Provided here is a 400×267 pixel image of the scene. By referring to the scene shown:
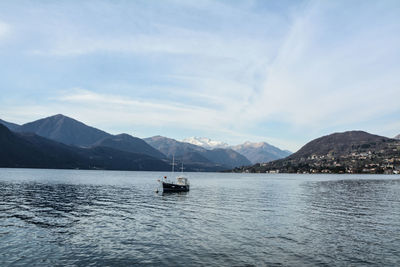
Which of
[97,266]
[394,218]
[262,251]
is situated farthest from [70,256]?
[394,218]

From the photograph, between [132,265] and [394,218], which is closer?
[132,265]

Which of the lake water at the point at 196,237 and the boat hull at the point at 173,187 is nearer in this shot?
the lake water at the point at 196,237

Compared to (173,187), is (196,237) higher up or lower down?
lower down

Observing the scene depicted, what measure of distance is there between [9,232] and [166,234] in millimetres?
20229

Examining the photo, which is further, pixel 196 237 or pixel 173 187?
pixel 173 187

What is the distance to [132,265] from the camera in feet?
83.3

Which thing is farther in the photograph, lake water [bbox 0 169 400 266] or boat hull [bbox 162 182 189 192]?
boat hull [bbox 162 182 189 192]

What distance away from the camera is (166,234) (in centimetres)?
3672

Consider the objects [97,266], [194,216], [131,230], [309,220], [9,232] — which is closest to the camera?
[97,266]

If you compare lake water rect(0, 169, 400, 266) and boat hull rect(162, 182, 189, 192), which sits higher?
boat hull rect(162, 182, 189, 192)

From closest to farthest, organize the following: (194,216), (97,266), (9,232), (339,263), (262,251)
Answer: (97,266)
(339,263)
(262,251)
(9,232)
(194,216)

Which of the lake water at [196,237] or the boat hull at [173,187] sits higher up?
the boat hull at [173,187]

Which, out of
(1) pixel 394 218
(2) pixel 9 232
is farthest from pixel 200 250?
(1) pixel 394 218

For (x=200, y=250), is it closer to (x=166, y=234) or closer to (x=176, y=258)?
(x=176, y=258)
